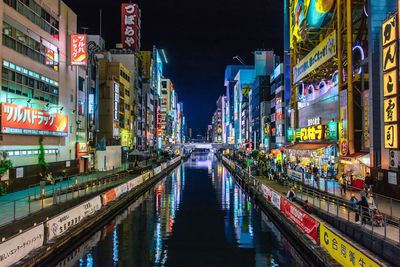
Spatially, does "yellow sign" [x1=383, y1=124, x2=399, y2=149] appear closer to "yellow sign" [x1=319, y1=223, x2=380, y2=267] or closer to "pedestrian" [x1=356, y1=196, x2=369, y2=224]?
"pedestrian" [x1=356, y1=196, x2=369, y2=224]

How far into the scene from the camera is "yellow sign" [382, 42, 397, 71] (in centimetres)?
2830

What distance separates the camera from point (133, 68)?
334 ft

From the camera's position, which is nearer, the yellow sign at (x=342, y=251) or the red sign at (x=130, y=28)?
the yellow sign at (x=342, y=251)

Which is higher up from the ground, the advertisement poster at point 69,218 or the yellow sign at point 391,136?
the yellow sign at point 391,136

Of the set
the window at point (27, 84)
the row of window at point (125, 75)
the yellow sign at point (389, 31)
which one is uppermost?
the row of window at point (125, 75)

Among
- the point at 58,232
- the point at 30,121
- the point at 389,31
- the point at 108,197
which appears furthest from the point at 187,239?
the point at 389,31

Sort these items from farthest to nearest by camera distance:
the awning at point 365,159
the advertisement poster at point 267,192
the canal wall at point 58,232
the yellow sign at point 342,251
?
the awning at point 365,159 < the advertisement poster at point 267,192 < the canal wall at point 58,232 < the yellow sign at point 342,251

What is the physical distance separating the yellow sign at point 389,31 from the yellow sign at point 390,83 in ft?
7.02

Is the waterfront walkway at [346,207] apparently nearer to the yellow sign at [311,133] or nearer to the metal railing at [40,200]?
the yellow sign at [311,133]

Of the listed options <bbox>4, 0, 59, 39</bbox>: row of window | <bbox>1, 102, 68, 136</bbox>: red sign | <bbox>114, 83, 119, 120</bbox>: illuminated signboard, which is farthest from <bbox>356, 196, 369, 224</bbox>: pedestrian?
<bbox>114, 83, 119, 120</bbox>: illuminated signboard

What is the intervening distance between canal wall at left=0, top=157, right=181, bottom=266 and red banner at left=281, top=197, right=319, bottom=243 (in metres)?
12.0

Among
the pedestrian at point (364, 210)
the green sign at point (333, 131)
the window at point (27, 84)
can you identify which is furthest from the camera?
the green sign at point (333, 131)

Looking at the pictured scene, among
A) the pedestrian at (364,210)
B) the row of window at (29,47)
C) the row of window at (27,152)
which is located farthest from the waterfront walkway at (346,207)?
the row of window at (29,47)

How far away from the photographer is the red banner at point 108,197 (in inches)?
1292
